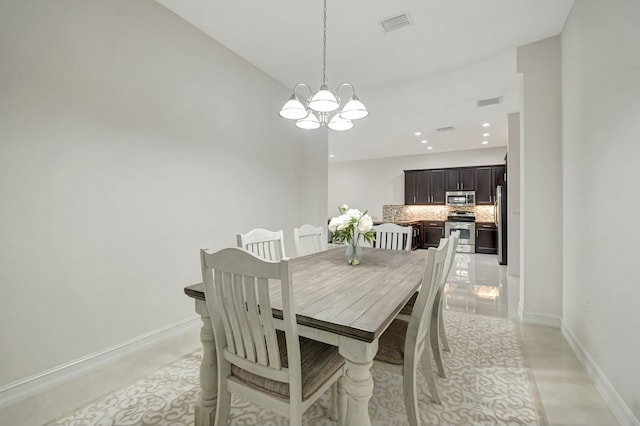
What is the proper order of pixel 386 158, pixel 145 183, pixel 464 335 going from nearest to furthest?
pixel 145 183, pixel 464 335, pixel 386 158

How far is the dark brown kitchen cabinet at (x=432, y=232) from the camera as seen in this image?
810 cm

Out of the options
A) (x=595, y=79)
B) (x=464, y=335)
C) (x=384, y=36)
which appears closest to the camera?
(x=595, y=79)

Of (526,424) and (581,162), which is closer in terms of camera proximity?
(526,424)

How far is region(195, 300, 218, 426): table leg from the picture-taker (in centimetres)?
139

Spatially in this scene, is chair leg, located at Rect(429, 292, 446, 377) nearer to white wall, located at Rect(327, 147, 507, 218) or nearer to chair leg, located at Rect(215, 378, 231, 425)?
chair leg, located at Rect(215, 378, 231, 425)

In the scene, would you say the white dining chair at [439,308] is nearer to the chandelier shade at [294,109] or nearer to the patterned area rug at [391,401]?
the patterned area rug at [391,401]

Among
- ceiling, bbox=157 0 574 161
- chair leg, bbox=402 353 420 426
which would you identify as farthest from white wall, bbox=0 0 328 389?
chair leg, bbox=402 353 420 426

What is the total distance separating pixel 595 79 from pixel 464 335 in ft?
7.29

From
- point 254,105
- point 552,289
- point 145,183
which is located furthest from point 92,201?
point 552,289

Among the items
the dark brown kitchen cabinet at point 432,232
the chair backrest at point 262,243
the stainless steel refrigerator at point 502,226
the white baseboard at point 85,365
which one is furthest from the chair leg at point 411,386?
the dark brown kitchen cabinet at point 432,232

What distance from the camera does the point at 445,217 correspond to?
27.5 feet

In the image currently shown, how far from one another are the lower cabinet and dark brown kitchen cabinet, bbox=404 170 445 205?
123 cm

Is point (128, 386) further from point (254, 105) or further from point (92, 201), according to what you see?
point (254, 105)

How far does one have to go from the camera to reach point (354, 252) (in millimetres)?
2119
